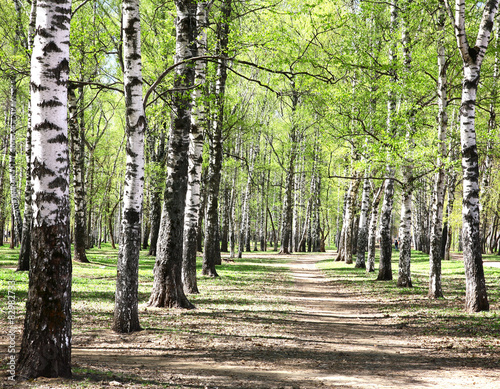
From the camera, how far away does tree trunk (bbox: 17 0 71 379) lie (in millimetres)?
4312

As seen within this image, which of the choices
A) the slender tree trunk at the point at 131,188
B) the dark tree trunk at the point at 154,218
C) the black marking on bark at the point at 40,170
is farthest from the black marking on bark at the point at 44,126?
the dark tree trunk at the point at 154,218

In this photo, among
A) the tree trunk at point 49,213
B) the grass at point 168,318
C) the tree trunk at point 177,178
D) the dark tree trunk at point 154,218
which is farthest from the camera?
the dark tree trunk at point 154,218

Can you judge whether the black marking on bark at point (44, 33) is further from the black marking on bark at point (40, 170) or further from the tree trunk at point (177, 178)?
the tree trunk at point (177, 178)

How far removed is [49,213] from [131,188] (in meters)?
3.09

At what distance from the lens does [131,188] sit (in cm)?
740

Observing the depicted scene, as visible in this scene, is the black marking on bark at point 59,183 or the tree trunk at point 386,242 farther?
the tree trunk at point 386,242

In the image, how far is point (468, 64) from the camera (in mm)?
9992

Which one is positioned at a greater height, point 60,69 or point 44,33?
point 44,33

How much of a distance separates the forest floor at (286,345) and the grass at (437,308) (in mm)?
27

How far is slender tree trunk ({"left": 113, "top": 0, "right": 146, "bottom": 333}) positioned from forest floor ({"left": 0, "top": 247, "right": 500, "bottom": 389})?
445 millimetres

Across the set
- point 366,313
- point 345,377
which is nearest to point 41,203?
point 345,377

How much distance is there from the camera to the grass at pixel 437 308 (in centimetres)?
816

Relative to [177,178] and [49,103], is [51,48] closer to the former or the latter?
[49,103]

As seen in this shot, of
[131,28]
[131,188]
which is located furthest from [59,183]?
[131,28]
